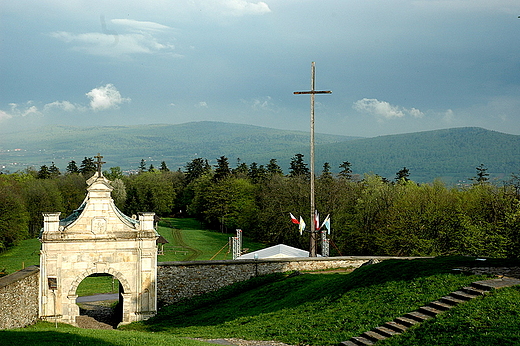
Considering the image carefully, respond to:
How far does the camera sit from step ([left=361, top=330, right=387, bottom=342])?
50.8 ft

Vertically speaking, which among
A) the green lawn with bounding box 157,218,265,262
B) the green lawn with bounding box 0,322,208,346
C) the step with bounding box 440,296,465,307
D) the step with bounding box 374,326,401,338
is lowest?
the green lawn with bounding box 157,218,265,262

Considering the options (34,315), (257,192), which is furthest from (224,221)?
(34,315)

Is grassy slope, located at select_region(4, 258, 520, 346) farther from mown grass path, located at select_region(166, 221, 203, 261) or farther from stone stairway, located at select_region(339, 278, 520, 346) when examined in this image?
mown grass path, located at select_region(166, 221, 203, 261)

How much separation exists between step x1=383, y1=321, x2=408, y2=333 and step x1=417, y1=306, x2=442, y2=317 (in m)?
1.04

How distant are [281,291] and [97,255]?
35.5ft

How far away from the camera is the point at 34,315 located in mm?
25938

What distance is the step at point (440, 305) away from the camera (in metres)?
16.2

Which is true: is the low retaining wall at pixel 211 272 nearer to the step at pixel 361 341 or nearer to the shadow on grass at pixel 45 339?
the shadow on grass at pixel 45 339

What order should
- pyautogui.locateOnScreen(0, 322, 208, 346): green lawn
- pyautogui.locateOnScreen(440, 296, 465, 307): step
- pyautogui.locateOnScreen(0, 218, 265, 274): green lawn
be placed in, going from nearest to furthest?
1. pyautogui.locateOnScreen(0, 322, 208, 346): green lawn
2. pyautogui.locateOnScreen(440, 296, 465, 307): step
3. pyautogui.locateOnScreen(0, 218, 265, 274): green lawn

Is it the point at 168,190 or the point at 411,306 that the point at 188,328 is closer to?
the point at 411,306

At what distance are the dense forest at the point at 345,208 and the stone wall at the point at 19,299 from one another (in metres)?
23.9

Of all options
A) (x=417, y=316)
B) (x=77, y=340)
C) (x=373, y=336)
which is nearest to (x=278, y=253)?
(x=417, y=316)

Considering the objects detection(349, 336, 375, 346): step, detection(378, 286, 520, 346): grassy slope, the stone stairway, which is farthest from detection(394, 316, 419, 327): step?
detection(349, 336, 375, 346): step

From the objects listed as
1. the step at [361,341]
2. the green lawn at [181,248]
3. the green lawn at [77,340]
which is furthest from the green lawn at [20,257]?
the step at [361,341]
